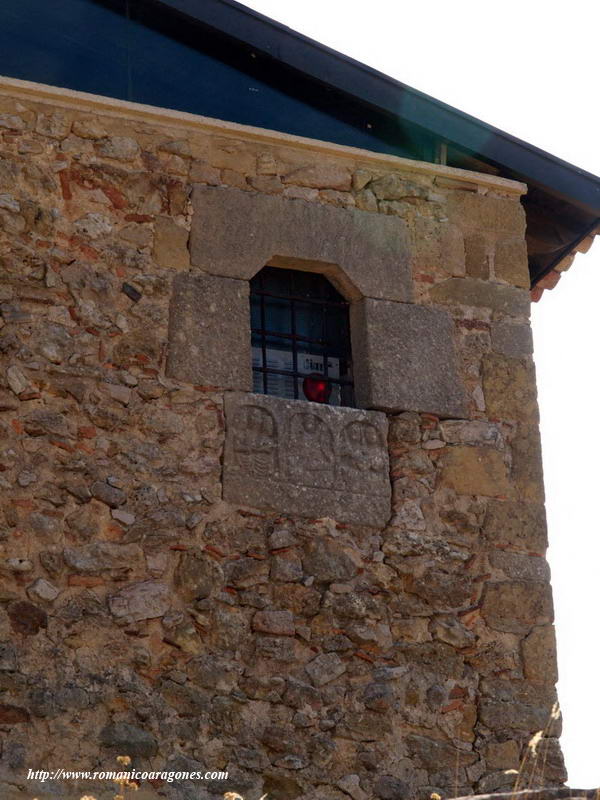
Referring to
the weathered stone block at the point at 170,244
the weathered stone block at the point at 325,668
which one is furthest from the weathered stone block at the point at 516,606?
the weathered stone block at the point at 170,244

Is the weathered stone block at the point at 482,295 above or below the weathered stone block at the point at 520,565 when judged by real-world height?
above

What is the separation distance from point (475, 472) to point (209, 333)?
1531mm

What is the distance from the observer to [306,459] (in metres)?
7.32

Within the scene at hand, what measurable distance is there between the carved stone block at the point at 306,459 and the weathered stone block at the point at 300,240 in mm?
723

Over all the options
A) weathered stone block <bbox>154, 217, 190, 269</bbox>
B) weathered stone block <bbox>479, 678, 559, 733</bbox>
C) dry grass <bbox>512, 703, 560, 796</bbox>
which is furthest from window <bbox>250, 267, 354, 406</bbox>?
dry grass <bbox>512, 703, 560, 796</bbox>

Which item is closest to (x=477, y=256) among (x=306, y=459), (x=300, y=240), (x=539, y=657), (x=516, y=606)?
(x=300, y=240)

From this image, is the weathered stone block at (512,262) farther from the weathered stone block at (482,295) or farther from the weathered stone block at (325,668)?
the weathered stone block at (325,668)

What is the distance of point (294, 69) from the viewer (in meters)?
8.15

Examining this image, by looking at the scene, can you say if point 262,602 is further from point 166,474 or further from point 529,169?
point 529,169

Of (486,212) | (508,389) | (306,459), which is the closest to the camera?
(306,459)

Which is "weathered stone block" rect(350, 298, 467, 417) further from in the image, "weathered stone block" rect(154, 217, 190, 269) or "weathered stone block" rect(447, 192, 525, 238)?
"weathered stone block" rect(154, 217, 190, 269)

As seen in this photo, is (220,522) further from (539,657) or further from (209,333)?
(539,657)

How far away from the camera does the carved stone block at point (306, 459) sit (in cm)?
719

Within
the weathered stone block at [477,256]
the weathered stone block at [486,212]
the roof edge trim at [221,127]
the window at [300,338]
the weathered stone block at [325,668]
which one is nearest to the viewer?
the weathered stone block at [325,668]
